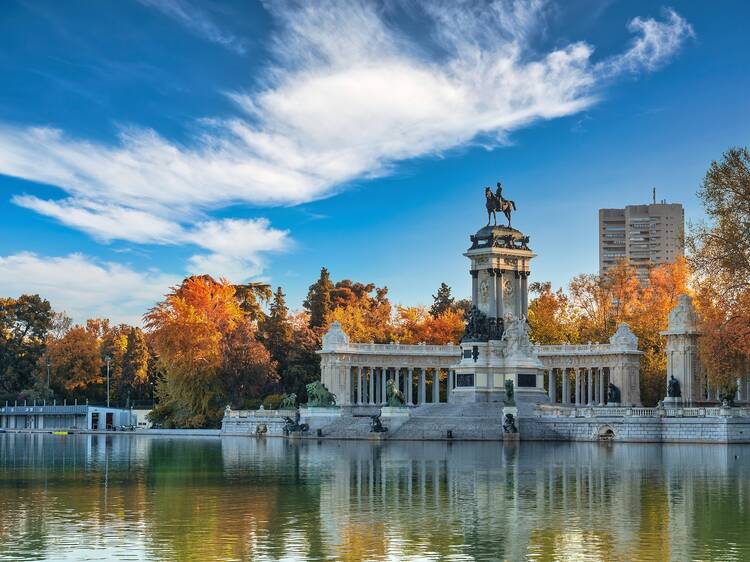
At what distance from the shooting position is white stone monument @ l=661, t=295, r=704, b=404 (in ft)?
240

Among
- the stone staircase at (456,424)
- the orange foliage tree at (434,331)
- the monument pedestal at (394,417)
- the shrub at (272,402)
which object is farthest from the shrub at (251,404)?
the monument pedestal at (394,417)

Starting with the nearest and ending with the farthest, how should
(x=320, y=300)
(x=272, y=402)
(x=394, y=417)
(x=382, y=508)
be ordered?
(x=382, y=508)
(x=394, y=417)
(x=272, y=402)
(x=320, y=300)

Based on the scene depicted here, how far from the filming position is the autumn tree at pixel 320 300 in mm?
111562

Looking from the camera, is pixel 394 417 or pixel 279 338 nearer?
pixel 394 417

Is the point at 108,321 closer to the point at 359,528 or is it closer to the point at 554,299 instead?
the point at 554,299

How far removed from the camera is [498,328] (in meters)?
71.4

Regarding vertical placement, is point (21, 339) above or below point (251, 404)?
above

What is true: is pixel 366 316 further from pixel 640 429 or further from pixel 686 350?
pixel 640 429

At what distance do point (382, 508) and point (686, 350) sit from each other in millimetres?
52491

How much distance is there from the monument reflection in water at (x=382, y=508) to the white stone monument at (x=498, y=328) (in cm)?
2659

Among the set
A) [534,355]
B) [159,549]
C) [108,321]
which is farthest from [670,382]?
[108,321]

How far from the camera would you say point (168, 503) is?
25984 millimetres

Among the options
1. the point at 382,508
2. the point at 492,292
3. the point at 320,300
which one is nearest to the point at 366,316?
the point at 320,300

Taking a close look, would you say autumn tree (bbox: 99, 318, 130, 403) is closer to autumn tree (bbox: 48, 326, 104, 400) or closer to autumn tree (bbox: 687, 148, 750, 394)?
autumn tree (bbox: 48, 326, 104, 400)
